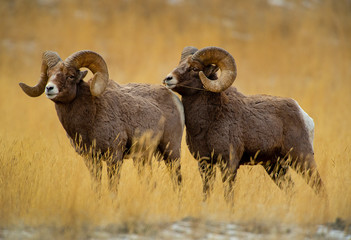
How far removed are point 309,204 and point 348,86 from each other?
49.7 feet

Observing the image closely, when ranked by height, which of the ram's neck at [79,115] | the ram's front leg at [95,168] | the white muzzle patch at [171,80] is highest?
the white muzzle patch at [171,80]

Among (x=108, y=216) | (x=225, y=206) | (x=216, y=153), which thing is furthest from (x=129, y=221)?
(x=216, y=153)

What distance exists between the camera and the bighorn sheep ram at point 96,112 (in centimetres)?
739

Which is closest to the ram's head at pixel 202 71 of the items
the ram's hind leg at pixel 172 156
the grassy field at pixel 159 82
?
the ram's hind leg at pixel 172 156

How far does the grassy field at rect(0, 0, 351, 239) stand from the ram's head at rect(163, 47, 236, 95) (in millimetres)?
1353

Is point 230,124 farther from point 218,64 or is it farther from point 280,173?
point 280,173

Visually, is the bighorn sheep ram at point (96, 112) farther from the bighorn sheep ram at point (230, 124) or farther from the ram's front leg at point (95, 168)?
the bighorn sheep ram at point (230, 124)

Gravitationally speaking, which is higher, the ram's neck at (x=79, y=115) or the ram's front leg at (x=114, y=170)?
the ram's neck at (x=79, y=115)

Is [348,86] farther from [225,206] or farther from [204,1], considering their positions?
[225,206]

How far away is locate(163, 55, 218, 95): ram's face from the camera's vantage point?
7.85m

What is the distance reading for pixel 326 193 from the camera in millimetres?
7855

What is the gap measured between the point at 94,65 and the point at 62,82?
0.59 m

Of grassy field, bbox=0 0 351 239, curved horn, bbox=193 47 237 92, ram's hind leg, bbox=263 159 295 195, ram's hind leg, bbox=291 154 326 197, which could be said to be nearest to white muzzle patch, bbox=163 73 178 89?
curved horn, bbox=193 47 237 92

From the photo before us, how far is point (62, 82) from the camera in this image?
24.1 ft
